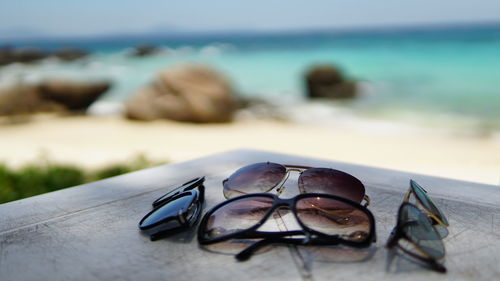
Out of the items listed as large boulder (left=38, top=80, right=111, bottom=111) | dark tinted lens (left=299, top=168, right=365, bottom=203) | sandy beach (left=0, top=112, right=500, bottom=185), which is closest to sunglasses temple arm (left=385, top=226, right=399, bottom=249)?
dark tinted lens (left=299, top=168, right=365, bottom=203)

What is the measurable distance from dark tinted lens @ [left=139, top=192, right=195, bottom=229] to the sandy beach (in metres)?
3.59

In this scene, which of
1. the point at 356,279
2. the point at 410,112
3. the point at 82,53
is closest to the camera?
the point at 356,279

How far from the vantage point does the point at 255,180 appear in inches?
38.0

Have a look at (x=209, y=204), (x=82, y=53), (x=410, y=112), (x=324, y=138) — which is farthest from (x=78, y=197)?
(x=82, y=53)

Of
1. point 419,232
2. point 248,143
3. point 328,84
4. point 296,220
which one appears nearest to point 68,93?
point 248,143

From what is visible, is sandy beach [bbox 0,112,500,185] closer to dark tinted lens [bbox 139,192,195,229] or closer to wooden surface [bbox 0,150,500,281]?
wooden surface [bbox 0,150,500,281]

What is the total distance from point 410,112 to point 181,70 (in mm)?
Answer: 4820

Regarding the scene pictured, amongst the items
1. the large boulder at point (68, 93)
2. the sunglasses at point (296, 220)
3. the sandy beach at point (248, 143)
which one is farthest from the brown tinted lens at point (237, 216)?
the large boulder at point (68, 93)

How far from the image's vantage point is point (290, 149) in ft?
18.1

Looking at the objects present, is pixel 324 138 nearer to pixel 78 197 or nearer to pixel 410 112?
pixel 410 112

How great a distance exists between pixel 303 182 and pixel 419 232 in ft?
0.93

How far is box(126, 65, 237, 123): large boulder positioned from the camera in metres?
7.43

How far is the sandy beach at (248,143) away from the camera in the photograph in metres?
4.69

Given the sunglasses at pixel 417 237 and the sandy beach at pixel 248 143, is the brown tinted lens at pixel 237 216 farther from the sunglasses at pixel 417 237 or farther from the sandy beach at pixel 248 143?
the sandy beach at pixel 248 143
